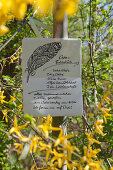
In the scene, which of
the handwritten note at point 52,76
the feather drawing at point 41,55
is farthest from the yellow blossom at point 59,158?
the feather drawing at point 41,55

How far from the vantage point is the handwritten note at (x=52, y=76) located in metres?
1.04

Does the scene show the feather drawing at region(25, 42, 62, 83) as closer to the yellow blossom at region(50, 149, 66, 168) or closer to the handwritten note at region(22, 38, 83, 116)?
the handwritten note at region(22, 38, 83, 116)

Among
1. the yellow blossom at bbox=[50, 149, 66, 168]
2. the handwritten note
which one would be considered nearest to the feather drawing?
the handwritten note

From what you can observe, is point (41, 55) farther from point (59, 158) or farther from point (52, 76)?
point (59, 158)

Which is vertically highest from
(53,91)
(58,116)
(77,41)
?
(77,41)

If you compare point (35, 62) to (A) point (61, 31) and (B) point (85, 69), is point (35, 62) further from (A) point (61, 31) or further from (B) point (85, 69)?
(B) point (85, 69)

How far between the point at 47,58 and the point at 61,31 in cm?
15

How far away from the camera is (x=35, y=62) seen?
3.46 feet

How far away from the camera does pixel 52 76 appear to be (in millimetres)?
1070

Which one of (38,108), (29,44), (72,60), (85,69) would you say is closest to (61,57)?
(72,60)

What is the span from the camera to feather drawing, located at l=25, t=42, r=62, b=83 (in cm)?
105

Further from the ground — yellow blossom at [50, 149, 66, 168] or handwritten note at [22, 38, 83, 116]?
handwritten note at [22, 38, 83, 116]

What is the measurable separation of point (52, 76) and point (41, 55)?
0.39ft


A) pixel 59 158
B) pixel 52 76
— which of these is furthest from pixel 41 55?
pixel 59 158
